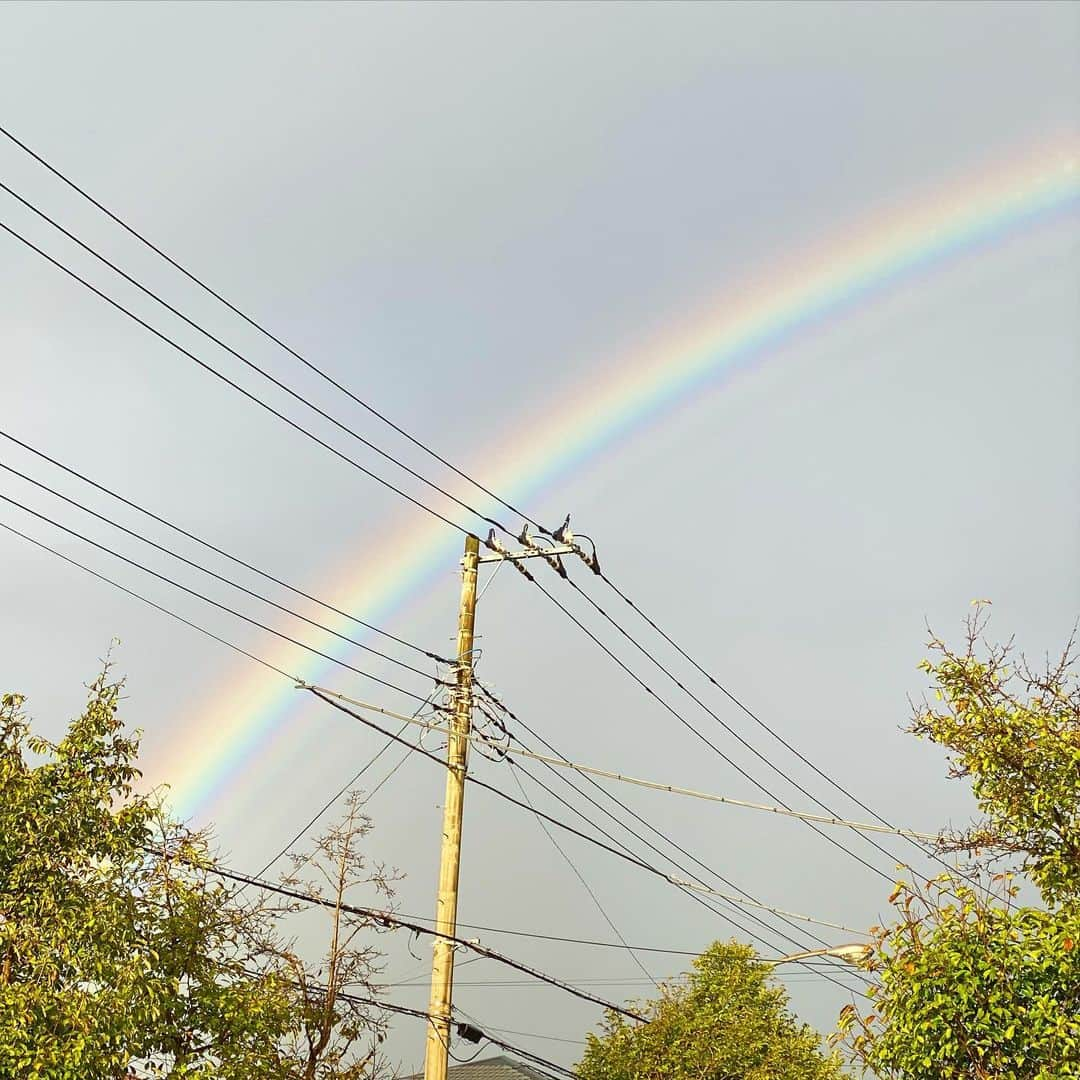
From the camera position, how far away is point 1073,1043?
943cm

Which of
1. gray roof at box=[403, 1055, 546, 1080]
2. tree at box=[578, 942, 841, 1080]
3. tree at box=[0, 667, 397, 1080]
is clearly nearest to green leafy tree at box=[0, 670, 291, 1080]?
tree at box=[0, 667, 397, 1080]

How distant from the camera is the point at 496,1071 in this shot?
5134cm

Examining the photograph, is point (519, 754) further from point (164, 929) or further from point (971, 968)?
point (971, 968)

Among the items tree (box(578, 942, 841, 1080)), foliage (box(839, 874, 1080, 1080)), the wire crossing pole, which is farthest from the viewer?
tree (box(578, 942, 841, 1080))

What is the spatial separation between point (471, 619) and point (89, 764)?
6756 millimetres

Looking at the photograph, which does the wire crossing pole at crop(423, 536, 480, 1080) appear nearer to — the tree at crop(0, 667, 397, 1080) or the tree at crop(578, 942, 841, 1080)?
the tree at crop(0, 667, 397, 1080)

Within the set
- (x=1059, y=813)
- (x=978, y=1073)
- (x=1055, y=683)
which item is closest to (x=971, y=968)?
(x=978, y=1073)

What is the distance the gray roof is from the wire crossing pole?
33542 mm

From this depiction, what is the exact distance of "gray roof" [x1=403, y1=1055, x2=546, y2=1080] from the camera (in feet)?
162

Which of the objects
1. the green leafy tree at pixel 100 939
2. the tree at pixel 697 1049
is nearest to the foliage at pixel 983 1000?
the green leafy tree at pixel 100 939

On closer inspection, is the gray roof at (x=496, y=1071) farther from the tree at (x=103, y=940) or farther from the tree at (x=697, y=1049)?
the tree at (x=103, y=940)

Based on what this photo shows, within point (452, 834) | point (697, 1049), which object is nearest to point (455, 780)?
point (452, 834)

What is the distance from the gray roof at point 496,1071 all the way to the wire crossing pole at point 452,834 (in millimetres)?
33542

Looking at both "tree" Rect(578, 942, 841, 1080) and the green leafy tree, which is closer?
the green leafy tree
